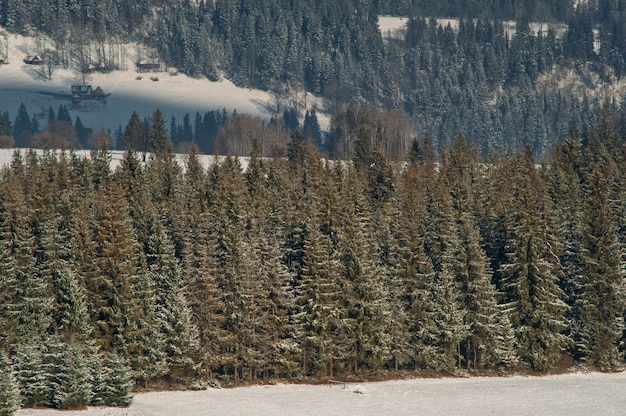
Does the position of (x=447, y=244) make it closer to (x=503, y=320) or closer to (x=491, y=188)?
(x=503, y=320)

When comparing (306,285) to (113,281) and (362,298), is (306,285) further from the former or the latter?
(113,281)

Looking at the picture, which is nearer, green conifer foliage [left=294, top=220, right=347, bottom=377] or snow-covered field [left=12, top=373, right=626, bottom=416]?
snow-covered field [left=12, top=373, right=626, bottom=416]

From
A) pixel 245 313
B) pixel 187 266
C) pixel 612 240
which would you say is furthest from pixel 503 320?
pixel 187 266

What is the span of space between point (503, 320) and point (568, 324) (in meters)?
6.64

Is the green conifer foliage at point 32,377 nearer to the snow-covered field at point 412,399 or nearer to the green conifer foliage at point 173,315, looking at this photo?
the snow-covered field at point 412,399

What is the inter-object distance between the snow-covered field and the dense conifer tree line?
2478 millimetres

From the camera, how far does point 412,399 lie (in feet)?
228

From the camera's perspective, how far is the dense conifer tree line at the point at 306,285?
71062mm

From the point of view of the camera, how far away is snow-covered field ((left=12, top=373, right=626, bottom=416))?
64688mm

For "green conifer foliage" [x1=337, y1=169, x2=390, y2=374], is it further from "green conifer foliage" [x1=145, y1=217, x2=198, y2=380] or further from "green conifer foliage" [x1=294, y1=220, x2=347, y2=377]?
"green conifer foliage" [x1=145, y1=217, x2=198, y2=380]

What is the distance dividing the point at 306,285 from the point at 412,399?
13.4m

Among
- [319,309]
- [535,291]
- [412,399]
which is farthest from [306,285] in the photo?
[535,291]

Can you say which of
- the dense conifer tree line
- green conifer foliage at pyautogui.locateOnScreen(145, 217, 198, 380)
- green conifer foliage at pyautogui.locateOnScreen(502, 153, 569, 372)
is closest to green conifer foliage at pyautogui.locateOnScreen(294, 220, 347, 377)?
the dense conifer tree line

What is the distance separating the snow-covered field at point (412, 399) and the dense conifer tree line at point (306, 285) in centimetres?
248
